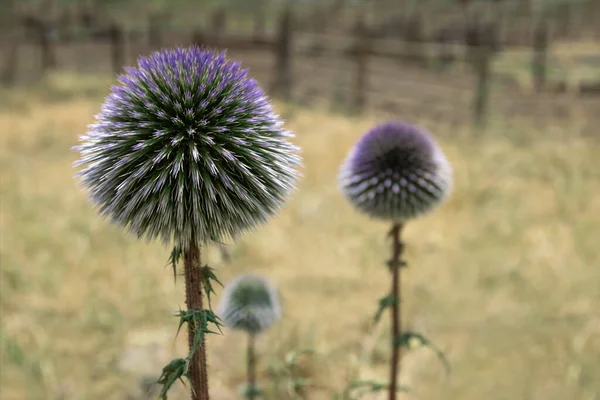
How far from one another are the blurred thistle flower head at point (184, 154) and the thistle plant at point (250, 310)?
4.79ft

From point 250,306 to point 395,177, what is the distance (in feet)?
3.78

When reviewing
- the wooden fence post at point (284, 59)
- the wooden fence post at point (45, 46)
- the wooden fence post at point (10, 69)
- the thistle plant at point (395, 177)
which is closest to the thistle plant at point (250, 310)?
the thistle plant at point (395, 177)

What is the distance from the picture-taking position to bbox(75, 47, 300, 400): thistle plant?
178 centimetres

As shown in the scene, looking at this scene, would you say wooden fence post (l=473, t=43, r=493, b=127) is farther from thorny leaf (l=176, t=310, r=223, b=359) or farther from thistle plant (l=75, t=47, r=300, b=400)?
thorny leaf (l=176, t=310, r=223, b=359)

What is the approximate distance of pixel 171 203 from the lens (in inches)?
71.4

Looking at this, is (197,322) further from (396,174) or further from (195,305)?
A: (396,174)

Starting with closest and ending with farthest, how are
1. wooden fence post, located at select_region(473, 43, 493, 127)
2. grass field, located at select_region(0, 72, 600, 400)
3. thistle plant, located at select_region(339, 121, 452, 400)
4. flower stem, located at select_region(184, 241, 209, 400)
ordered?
flower stem, located at select_region(184, 241, 209, 400) → thistle plant, located at select_region(339, 121, 452, 400) → grass field, located at select_region(0, 72, 600, 400) → wooden fence post, located at select_region(473, 43, 493, 127)

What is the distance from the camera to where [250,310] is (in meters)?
3.28

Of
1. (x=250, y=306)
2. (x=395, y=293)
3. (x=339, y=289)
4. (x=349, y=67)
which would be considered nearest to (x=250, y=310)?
(x=250, y=306)

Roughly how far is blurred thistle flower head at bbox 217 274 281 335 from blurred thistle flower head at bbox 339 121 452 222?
32.4 inches

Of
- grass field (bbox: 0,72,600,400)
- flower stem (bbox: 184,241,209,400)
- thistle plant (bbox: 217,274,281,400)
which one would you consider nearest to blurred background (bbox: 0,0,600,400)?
grass field (bbox: 0,72,600,400)

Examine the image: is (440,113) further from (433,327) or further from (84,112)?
(433,327)

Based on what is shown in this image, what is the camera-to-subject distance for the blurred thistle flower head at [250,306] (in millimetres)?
3270

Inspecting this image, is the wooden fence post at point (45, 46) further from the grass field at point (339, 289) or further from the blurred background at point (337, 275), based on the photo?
the grass field at point (339, 289)
